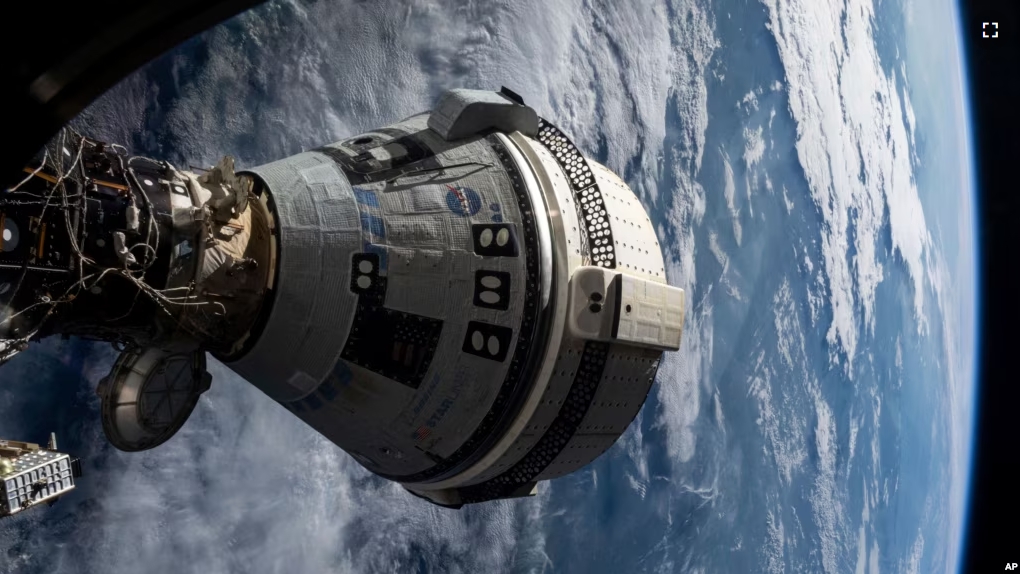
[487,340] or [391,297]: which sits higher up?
[391,297]

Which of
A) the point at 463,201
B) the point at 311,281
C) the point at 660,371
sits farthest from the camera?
the point at 660,371

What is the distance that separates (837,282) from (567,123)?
106 feet

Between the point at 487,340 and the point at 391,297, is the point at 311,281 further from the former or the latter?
the point at 487,340

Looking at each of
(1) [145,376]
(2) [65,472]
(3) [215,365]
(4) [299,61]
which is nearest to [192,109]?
(4) [299,61]

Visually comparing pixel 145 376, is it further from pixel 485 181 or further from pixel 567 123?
pixel 567 123

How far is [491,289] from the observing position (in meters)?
7.86

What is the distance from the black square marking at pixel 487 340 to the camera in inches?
307

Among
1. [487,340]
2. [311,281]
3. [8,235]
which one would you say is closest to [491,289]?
[487,340]

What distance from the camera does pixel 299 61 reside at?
2348cm

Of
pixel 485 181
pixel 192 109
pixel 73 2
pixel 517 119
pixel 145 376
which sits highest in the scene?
pixel 192 109

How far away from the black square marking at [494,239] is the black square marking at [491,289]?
0.75 ft

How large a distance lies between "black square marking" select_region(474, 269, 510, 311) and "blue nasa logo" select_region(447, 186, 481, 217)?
2.42ft

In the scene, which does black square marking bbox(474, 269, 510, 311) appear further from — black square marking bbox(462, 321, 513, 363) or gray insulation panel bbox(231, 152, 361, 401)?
gray insulation panel bbox(231, 152, 361, 401)

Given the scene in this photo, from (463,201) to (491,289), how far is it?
1.12 m
